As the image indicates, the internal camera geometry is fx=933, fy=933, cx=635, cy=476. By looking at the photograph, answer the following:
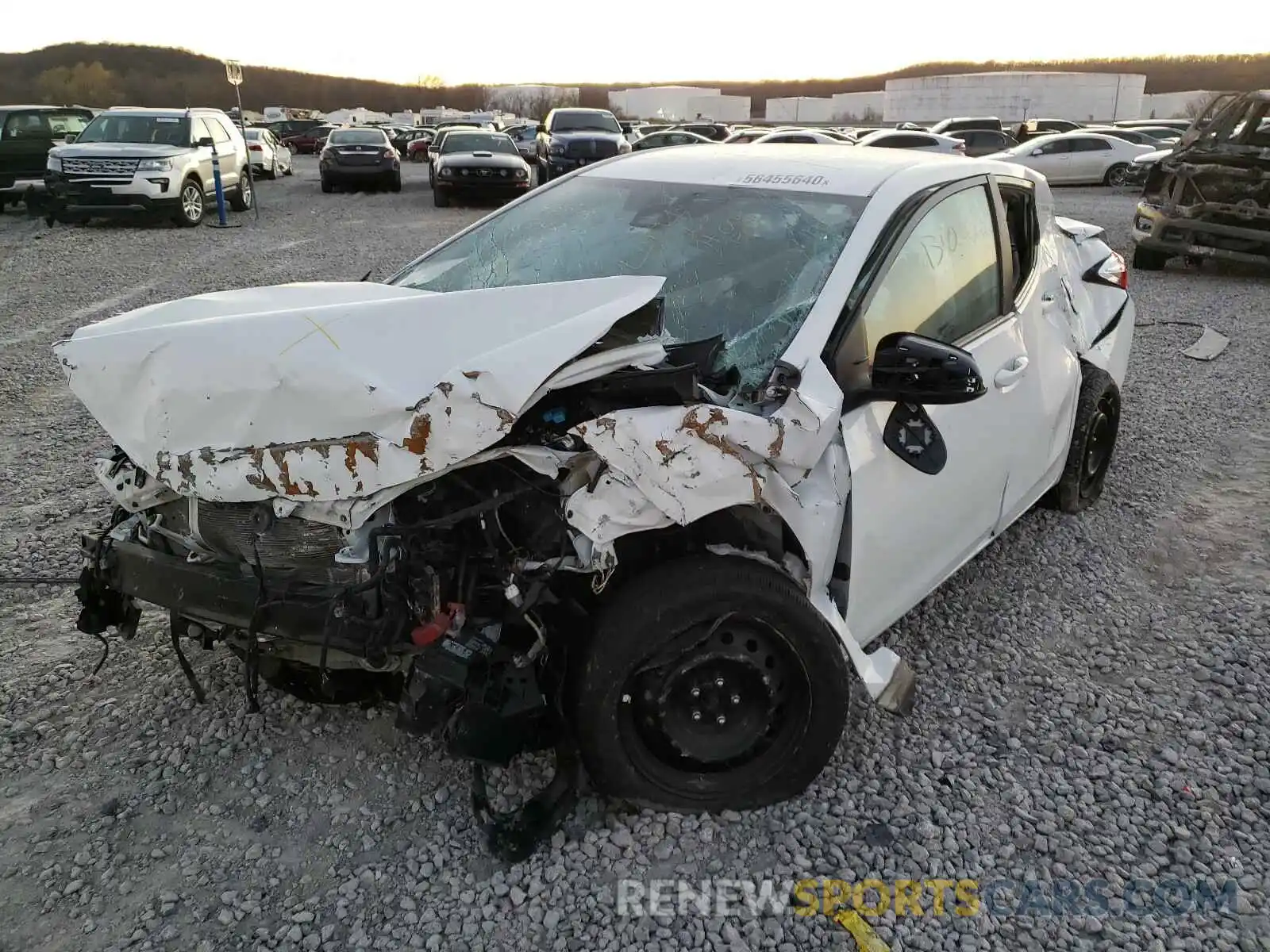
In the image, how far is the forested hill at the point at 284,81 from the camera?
78.8m

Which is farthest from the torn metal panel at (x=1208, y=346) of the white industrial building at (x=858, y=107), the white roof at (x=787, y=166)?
the white industrial building at (x=858, y=107)

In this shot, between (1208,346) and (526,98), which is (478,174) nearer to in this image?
(1208,346)

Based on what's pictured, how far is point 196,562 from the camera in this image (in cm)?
246

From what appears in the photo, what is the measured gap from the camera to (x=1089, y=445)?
14.5 feet

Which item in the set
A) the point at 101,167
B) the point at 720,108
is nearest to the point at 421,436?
the point at 101,167

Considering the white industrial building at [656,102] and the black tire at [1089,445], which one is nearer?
the black tire at [1089,445]

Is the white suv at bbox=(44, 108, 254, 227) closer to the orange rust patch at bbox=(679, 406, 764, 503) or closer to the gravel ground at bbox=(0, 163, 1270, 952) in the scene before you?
the gravel ground at bbox=(0, 163, 1270, 952)

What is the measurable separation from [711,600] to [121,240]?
1363cm

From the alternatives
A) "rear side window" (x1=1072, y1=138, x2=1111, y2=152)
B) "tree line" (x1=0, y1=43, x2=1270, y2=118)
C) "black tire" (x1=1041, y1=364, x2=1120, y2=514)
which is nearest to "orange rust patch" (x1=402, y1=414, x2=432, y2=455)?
"black tire" (x1=1041, y1=364, x2=1120, y2=514)

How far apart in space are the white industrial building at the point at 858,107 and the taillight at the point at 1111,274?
83819mm

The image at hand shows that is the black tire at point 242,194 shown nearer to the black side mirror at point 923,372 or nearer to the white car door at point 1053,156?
the black side mirror at point 923,372

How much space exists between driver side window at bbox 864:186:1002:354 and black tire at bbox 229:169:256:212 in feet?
49.6

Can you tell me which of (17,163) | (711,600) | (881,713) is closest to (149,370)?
(711,600)

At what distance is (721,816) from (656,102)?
317 feet
